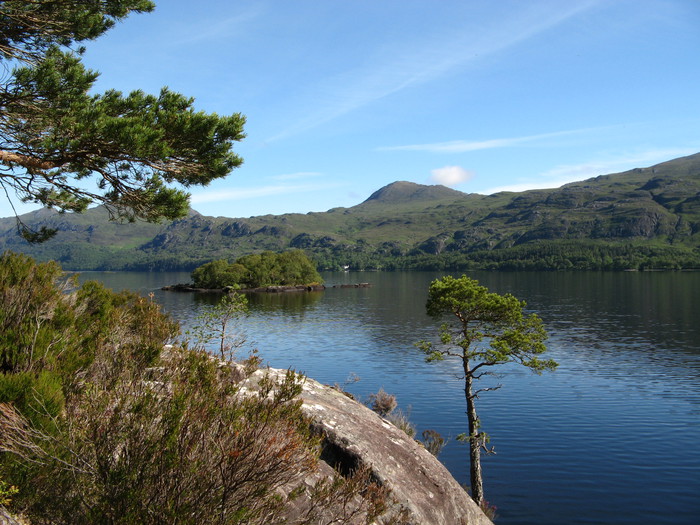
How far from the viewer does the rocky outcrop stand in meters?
13.6

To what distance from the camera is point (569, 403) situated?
43.9 metres

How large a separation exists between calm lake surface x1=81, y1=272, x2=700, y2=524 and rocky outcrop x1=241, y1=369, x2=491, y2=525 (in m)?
13.0

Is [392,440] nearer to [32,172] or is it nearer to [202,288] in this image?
[32,172]

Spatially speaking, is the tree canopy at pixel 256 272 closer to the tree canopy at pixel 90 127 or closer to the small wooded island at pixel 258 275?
the small wooded island at pixel 258 275

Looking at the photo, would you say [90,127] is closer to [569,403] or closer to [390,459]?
[390,459]

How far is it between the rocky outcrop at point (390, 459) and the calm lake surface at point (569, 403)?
13007mm

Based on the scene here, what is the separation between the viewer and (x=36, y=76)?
14.2m

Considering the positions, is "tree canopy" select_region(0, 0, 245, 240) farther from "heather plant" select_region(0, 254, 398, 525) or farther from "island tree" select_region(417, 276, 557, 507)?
"island tree" select_region(417, 276, 557, 507)

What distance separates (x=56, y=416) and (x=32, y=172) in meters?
10.00

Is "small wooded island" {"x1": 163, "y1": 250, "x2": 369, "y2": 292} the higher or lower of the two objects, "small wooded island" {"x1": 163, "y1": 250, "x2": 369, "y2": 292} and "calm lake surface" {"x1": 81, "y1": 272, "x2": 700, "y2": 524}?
the higher

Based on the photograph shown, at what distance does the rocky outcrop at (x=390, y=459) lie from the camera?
1355cm

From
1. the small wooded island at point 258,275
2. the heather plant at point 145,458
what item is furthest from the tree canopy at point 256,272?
the heather plant at point 145,458

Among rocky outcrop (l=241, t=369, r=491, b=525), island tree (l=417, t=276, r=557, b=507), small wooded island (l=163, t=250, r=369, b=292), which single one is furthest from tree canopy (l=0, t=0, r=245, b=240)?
small wooded island (l=163, t=250, r=369, b=292)

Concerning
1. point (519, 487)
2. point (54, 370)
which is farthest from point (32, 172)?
point (519, 487)
